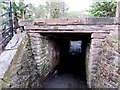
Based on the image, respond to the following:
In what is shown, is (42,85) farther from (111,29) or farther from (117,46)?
(111,29)

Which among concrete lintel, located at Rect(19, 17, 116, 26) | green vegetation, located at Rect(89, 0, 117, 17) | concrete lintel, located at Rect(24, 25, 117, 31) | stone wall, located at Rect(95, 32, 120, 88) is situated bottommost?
stone wall, located at Rect(95, 32, 120, 88)

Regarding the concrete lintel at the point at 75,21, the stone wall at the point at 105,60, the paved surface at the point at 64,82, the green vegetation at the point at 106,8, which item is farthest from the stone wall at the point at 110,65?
the green vegetation at the point at 106,8

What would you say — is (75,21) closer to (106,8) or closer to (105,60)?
(105,60)

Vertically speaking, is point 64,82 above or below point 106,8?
below

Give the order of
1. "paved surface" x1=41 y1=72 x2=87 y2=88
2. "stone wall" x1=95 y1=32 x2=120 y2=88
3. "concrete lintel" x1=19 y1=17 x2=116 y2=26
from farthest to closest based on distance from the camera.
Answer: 1. "paved surface" x1=41 y1=72 x2=87 y2=88
2. "concrete lintel" x1=19 y1=17 x2=116 y2=26
3. "stone wall" x1=95 y1=32 x2=120 y2=88

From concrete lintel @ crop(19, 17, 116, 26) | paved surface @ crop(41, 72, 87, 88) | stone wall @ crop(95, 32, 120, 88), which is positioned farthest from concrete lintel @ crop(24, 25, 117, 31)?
paved surface @ crop(41, 72, 87, 88)

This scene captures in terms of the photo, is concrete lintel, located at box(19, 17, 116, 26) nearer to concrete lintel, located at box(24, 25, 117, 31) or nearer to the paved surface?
concrete lintel, located at box(24, 25, 117, 31)

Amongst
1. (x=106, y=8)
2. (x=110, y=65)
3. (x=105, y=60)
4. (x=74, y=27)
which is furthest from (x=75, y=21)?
(x=106, y=8)

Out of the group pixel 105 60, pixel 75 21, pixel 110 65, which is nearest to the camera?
pixel 110 65

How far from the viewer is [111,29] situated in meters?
2.74

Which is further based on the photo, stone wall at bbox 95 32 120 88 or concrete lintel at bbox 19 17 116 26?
concrete lintel at bbox 19 17 116 26

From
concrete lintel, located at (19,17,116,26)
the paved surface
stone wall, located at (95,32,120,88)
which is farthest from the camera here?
the paved surface

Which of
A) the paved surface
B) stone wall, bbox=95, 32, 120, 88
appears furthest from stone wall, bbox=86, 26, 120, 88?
the paved surface

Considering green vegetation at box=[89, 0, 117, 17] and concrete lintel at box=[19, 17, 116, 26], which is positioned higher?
green vegetation at box=[89, 0, 117, 17]
